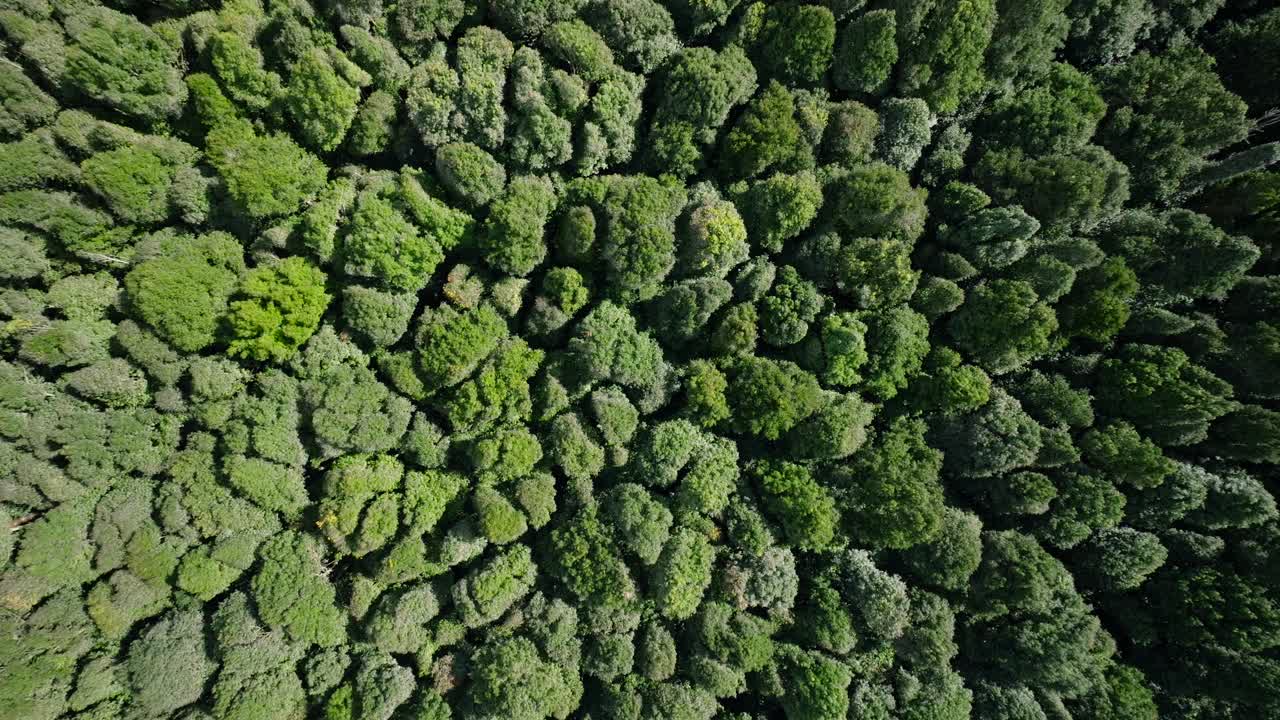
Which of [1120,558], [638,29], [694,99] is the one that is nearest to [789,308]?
→ [694,99]

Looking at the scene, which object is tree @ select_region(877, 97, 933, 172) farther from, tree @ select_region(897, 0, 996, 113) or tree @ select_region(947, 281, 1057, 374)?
tree @ select_region(947, 281, 1057, 374)

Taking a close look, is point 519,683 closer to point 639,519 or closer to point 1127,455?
point 639,519

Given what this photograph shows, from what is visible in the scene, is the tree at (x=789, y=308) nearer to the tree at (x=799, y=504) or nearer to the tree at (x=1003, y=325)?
the tree at (x=799, y=504)

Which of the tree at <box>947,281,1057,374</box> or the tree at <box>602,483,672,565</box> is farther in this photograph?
the tree at <box>602,483,672,565</box>

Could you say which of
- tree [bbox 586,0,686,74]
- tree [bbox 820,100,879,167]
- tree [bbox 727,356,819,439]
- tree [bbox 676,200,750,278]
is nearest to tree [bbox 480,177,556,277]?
tree [bbox 676,200,750,278]

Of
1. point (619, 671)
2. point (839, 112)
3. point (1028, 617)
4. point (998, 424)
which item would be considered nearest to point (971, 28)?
point (839, 112)

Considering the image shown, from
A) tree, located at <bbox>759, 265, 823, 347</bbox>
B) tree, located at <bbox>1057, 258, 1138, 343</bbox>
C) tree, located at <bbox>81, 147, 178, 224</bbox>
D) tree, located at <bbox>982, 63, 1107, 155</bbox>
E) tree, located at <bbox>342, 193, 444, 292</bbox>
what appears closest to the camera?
tree, located at <bbox>81, 147, 178, 224</bbox>

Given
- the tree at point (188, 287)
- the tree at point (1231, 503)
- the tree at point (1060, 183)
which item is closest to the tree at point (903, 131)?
the tree at point (1060, 183)
